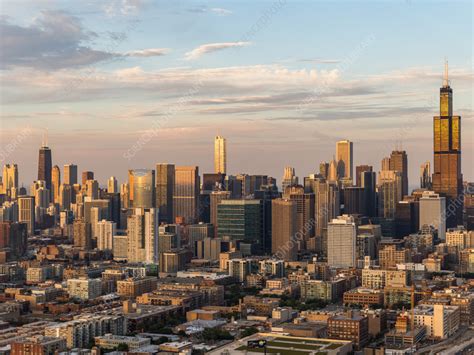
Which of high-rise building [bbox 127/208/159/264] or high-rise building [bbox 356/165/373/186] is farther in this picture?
high-rise building [bbox 356/165/373/186]

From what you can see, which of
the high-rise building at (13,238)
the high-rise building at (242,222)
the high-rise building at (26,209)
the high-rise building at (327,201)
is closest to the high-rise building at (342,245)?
the high-rise building at (242,222)

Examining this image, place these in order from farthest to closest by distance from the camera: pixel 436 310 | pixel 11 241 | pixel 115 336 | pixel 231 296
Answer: pixel 11 241
pixel 231 296
pixel 436 310
pixel 115 336

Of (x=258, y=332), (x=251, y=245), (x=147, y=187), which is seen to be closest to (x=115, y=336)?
(x=258, y=332)

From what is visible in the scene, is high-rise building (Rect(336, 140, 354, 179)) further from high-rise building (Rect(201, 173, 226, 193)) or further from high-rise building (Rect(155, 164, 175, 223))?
high-rise building (Rect(155, 164, 175, 223))

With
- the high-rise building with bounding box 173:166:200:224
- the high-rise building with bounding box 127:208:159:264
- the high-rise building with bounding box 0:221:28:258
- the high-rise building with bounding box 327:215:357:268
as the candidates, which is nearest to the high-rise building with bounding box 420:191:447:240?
the high-rise building with bounding box 327:215:357:268

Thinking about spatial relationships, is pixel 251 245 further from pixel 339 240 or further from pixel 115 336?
pixel 115 336

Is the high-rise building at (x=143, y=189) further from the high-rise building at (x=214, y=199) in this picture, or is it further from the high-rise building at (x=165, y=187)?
the high-rise building at (x=214, y=199)
